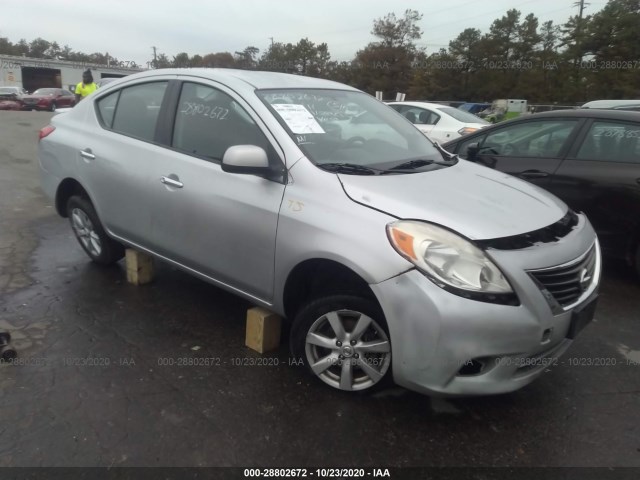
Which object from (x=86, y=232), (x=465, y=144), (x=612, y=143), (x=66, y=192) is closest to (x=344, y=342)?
(x=86, y=232)

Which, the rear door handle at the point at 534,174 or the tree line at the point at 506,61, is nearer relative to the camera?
the rear door handle at the point at 534,174

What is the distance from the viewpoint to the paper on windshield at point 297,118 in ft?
9.53

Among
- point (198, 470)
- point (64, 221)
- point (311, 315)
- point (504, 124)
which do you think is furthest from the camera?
point (64, 221)

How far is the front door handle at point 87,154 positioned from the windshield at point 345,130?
5.39ft

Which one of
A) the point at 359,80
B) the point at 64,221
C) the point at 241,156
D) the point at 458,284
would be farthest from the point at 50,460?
the point at 359,80

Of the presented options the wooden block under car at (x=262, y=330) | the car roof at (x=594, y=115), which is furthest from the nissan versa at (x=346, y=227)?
the car roof at (x=594, y=115)

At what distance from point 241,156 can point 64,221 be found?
4067 millimetres

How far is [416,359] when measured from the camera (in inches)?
87.9

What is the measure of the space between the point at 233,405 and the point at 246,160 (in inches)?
51.3

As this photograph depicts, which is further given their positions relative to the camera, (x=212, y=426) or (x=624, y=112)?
(x=624, y=112)

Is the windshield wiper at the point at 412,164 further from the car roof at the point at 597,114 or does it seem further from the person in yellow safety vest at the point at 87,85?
the person in yellow safety vest at the point at 87,85

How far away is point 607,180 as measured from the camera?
13.7 feet

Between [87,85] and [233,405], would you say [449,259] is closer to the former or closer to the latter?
[233,405]

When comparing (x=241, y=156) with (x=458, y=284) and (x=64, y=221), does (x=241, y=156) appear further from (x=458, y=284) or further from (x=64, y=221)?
(x=64, y=221)
